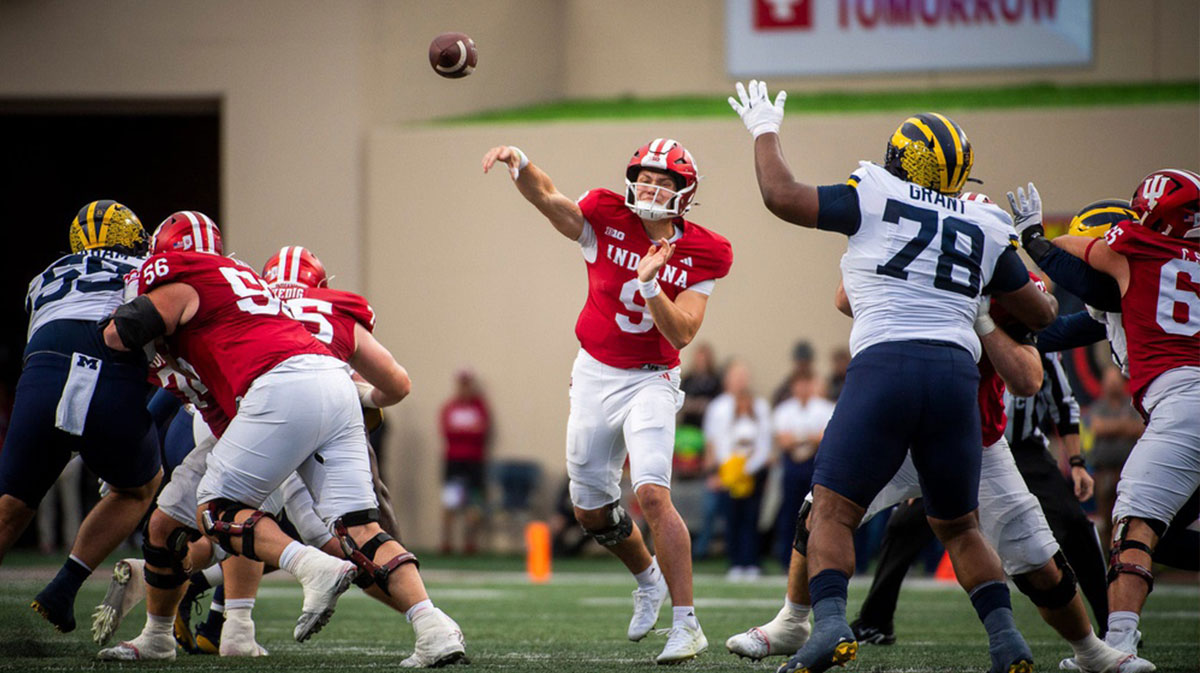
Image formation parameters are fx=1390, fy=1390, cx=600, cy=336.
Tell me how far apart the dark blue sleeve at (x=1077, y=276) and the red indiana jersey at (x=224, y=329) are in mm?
3047

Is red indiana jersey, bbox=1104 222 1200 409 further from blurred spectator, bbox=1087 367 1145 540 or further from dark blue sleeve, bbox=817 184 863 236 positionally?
blurred spectator, bbox=1087 367 1145 540

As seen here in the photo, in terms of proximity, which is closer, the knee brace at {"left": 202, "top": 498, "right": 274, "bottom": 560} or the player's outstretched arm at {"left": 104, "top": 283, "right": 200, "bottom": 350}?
the player's outstretched arm at {"left": 104, "top": 283, "right": 200, "bottom": 350}

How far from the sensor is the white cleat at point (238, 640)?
5.94m

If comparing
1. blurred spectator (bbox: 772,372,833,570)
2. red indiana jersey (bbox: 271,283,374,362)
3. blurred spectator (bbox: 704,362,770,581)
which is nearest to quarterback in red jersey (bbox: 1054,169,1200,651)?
red indiana jersey (bbox: 271,283,374,362)

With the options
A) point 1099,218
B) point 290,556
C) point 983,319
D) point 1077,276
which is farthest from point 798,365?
point 290,556

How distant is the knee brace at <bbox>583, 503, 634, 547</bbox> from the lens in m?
6.16

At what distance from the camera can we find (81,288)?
248 inches

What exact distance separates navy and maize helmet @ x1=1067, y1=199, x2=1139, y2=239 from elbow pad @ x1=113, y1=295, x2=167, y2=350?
398 centimetres

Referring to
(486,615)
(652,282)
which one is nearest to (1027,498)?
(652,282)

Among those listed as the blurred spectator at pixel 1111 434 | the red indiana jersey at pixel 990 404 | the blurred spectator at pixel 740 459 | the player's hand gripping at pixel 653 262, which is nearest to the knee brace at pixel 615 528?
the player's hand gripping at pixel 653 262

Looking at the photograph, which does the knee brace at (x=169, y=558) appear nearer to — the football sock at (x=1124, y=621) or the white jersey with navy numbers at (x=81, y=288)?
the white jersey with navy numbers at (x=81, y=288)

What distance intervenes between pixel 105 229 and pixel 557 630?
3006mm

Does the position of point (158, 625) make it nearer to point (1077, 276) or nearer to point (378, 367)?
point (378, 367)

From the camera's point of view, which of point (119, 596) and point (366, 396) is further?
point (366, 396)
